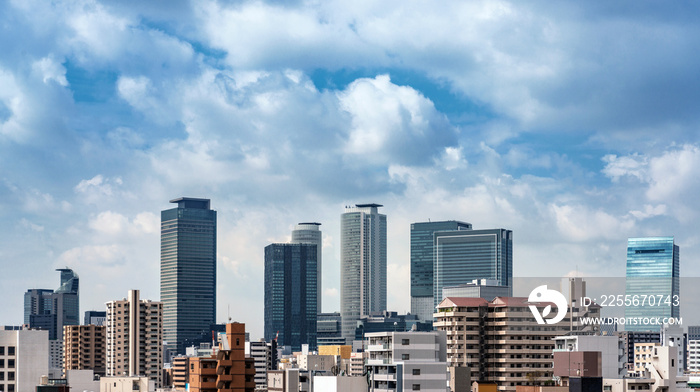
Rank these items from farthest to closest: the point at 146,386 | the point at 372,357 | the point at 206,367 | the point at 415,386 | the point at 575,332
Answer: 1. the point at 575,332
2. the point at 146,386
3. the point at 372,357
4. the point at 415,386
5. the point at 206,367

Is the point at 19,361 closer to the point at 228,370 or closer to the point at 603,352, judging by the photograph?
the point at 228,370

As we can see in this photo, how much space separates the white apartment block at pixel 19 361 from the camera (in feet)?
385

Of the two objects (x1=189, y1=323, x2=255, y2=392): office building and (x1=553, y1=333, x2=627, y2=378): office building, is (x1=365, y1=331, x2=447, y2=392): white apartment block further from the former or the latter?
(x1=189, y1=323, x2=255, y2=392): office building

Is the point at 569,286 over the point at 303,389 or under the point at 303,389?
over

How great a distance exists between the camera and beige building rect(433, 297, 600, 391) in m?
177

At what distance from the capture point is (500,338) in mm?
181250

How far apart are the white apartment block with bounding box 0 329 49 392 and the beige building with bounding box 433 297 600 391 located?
3079 inches

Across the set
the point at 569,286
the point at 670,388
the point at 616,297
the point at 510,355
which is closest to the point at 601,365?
the point at 670,388

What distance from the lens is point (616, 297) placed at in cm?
14912

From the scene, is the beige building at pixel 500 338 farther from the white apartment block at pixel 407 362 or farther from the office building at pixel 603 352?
the white apartment block at pixel 407 362

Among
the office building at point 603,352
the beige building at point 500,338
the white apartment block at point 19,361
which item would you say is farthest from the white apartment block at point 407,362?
the beige building at point 500,338

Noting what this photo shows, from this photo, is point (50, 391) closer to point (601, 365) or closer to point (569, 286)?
point (601, 365)

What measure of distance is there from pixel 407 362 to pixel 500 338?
6736 centimetres

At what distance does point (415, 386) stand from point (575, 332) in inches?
2521
